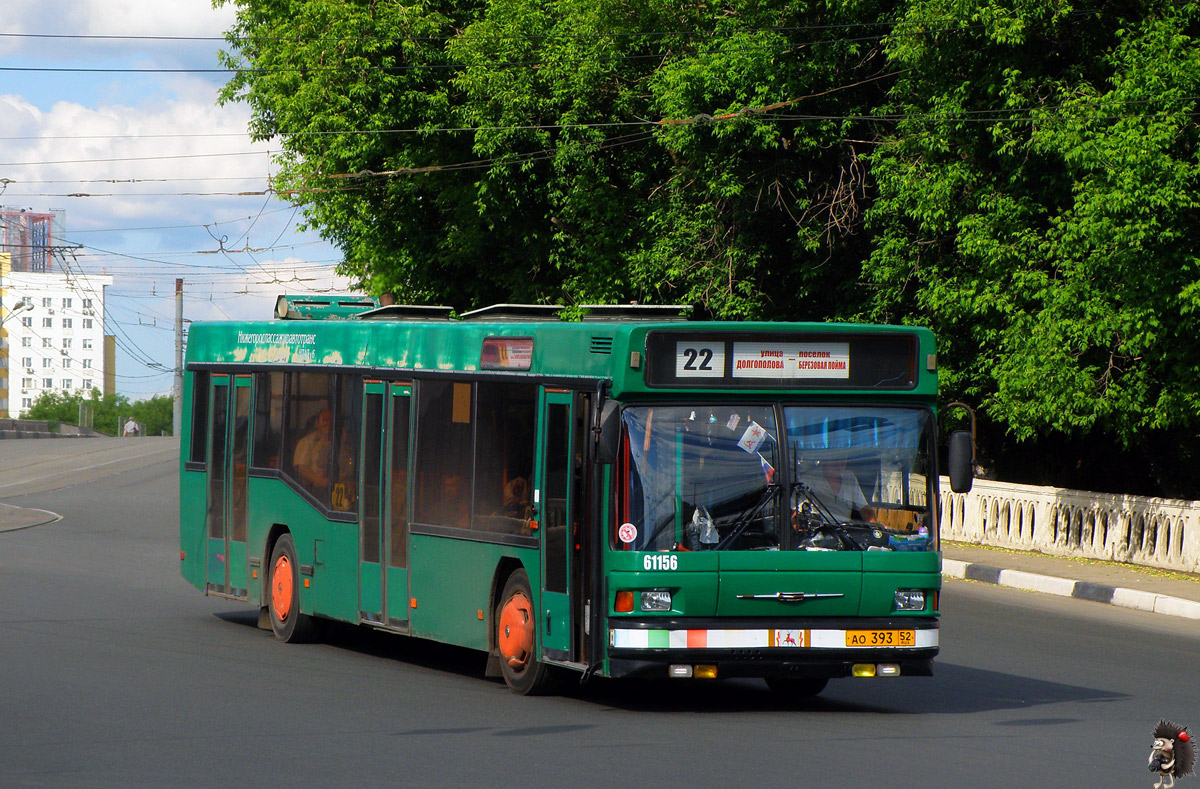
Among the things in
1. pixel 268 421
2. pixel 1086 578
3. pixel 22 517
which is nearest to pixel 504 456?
pixel 268 421

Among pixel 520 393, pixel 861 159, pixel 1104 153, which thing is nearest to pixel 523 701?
pixel 520 393

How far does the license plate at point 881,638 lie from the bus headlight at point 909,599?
151mm

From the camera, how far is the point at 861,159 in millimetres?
27938

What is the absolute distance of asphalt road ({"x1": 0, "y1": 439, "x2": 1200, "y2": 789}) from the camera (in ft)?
25.3

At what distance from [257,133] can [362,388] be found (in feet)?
92.8

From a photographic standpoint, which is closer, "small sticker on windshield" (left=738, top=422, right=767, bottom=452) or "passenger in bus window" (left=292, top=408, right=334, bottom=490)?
"small sticker on windshield" (left=738, top=422, right=767, bottom=452)

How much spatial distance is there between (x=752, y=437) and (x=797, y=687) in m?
2.26

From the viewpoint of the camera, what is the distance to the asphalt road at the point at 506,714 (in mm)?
7727

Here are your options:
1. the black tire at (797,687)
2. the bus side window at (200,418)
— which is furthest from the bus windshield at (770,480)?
the bus side window at (200,418)

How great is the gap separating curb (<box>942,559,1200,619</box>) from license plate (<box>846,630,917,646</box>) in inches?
325

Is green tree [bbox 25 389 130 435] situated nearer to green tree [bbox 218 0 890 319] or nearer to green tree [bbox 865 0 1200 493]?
green tree [bbox 218 0 890 319]

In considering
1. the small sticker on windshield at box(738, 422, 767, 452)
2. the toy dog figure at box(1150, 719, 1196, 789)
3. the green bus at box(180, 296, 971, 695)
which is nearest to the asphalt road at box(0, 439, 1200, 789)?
the green bus at box(180, 296, 971, 695)

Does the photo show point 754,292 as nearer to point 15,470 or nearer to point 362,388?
point 362,388

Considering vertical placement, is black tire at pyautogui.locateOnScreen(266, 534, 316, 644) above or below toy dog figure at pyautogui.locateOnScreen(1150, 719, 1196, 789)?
below
